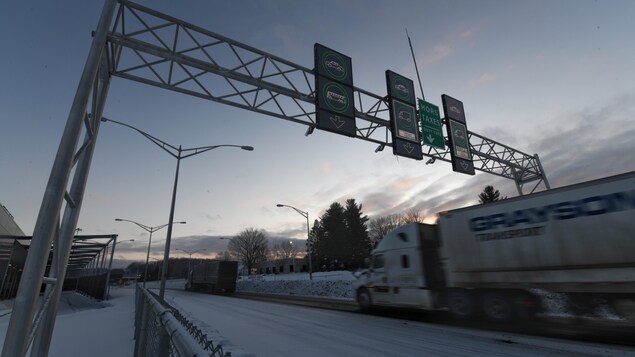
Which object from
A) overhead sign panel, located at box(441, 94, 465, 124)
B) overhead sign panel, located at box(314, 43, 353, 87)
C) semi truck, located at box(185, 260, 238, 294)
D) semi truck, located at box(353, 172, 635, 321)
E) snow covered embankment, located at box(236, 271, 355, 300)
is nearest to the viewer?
semi truck, located at box(353, 172, 635, 321)

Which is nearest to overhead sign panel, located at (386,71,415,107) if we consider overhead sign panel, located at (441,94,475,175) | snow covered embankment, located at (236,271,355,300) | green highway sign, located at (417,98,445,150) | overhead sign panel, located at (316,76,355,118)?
green highway sign, located at (417,98,445,150)

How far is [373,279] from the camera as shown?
51.9 ft

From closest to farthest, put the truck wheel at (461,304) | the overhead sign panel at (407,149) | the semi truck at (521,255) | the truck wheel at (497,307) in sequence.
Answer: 1. the semi truck at (521,255)
2. the truck wheel at (497,307)
3. the truck wheel at (461,304)
4. the overhead sign panel at (407,149)

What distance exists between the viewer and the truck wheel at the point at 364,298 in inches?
629

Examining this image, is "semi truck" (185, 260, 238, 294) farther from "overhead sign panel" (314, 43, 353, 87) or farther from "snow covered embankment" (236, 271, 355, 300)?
"overhead sign panel" (314, 43, 353, 87)

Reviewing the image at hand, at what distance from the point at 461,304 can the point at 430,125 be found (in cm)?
860

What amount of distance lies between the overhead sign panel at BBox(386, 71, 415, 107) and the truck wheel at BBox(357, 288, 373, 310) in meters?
9.47

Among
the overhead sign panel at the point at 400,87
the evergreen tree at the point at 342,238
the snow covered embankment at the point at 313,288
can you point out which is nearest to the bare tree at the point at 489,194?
the evergreen tree at the point at 342,238

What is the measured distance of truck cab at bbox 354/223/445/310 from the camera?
535 inches

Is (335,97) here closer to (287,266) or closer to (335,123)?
(335,123)

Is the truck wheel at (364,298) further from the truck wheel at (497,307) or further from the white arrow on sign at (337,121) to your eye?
the white arrow on sign at (337,121)

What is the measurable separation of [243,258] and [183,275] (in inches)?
1913

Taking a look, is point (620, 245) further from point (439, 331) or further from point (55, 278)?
point (55, 278)

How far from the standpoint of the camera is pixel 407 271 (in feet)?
46.3
